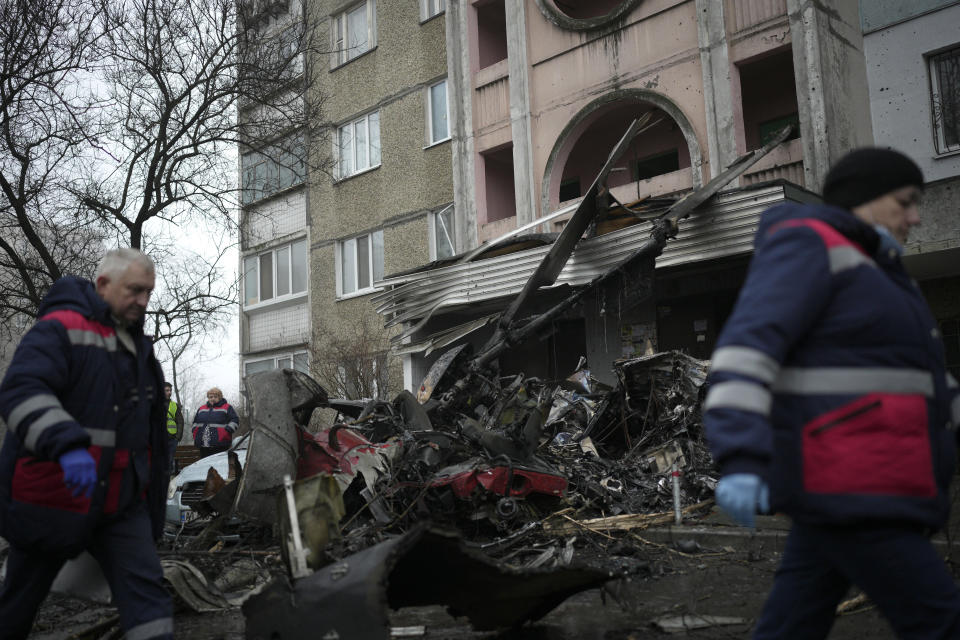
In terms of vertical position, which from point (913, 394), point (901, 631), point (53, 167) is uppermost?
point (53, 167)

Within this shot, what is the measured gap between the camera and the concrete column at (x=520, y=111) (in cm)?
1487

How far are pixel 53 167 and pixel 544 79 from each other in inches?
354

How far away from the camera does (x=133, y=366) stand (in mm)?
2992

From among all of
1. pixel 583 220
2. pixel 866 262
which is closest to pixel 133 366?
pixel 866 262

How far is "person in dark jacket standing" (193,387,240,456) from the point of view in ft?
41.3

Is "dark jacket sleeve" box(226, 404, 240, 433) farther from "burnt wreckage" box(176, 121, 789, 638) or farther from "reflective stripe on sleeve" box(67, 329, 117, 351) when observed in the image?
"reflective stripe on sleeve" box(67, 329, 117, 351)

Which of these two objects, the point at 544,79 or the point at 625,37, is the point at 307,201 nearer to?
the point at 544,79

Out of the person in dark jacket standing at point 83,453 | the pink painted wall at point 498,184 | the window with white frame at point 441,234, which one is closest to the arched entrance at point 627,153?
the pink painted wall at point 498,184

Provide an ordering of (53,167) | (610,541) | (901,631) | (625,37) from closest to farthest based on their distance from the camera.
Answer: (901,631) → (610,541) → (53,167) → (625,37)

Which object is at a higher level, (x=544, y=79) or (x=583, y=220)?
(x=544, y=79)

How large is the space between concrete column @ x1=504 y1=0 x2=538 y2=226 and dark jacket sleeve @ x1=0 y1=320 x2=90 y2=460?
1240cm

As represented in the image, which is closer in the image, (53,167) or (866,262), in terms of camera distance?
(866,262)

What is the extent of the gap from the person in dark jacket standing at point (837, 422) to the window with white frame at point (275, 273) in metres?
19.8

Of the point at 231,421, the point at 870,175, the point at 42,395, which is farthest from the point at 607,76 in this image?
the point at 42,395
